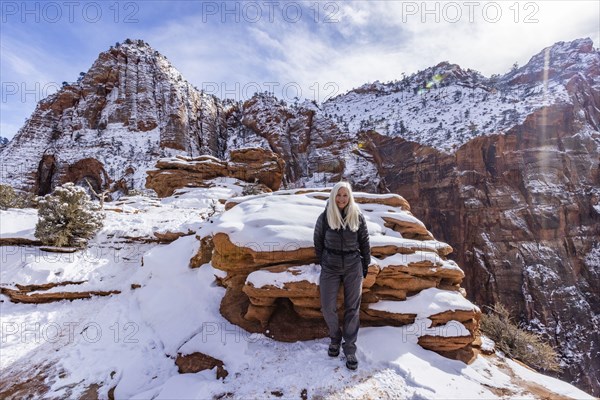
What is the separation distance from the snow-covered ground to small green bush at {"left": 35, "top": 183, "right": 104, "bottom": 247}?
96 centimetres

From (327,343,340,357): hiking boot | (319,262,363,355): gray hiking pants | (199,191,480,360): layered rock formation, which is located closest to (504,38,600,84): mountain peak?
(199,191,480,360): layered rock formation

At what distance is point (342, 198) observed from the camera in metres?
3.81

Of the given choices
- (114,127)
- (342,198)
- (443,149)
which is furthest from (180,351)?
(114,127)

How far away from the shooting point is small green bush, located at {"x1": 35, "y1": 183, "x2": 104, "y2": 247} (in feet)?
27.6

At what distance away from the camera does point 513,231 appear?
101 ft

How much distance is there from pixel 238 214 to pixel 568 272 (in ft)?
121

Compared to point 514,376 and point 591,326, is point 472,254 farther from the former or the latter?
point 514,376

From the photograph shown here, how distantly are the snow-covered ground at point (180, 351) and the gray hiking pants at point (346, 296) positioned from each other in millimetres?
391

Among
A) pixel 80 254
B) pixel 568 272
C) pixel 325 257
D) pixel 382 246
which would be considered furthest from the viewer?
pixel 568 272

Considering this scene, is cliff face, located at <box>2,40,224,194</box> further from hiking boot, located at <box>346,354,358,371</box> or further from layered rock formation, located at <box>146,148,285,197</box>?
hiking boot, located at <box>346,354,358,371</box>

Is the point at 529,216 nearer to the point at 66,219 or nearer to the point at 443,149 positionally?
the point at 443,149

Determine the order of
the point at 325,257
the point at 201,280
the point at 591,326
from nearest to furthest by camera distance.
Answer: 1. the point at 325,257
2. the point at 201,280
3. the point at 591,326

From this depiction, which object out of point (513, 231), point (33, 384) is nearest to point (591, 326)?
point (513, 231)

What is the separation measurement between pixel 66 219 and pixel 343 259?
9.83 metres
